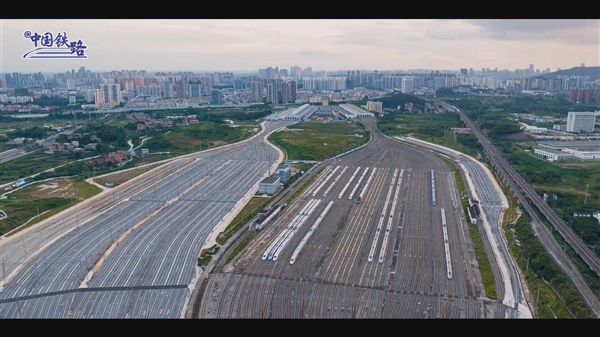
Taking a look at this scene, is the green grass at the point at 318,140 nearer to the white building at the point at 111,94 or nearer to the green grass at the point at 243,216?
the green grass at the point at 243,216

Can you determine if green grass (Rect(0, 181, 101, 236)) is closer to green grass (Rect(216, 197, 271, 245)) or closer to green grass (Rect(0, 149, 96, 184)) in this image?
green grass (Rect(0, 149, 96, 184))

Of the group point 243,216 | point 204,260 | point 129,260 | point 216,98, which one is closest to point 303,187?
point 243,216

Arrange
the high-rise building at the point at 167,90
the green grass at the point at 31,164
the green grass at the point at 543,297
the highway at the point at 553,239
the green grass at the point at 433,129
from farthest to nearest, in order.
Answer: the high-rise building at the point at 167,90 → the green grass at the point at 433,129 → the green grass at the point at 31,164 → the highway at the point at 553,239 → the green grass at the point at 543,297

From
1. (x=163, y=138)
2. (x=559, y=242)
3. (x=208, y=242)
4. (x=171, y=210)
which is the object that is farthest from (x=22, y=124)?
(x=559, y=242)

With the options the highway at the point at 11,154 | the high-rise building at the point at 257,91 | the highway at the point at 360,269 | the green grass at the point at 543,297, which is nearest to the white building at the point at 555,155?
the highway at the point at 360,269

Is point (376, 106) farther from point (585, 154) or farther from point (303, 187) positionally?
point (303, 187)

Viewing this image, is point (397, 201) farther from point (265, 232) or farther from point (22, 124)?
point (22, 124)
